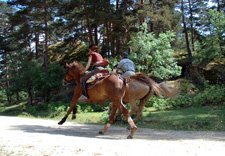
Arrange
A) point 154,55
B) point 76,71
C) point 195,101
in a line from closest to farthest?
point 76,71 < point 195,101 < point 154,55

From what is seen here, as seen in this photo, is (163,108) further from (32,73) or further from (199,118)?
(32,73)

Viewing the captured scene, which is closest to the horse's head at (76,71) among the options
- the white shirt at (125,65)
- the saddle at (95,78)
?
the saddle at (95,78)

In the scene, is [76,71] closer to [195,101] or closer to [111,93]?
[111,93]

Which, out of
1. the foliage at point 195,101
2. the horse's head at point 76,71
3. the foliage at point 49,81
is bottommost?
the foliage at point 195,101

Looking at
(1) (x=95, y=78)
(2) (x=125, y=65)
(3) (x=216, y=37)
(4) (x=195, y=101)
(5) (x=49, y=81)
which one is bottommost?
(4) (x=195, y=101)

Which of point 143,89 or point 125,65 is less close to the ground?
point 125,65

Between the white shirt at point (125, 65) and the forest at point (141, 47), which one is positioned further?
the forest at point (141, 47)

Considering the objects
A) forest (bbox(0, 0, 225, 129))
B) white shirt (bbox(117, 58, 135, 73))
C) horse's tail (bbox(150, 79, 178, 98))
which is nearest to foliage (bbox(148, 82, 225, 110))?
forest (bbox(0, 0, 225, 129))

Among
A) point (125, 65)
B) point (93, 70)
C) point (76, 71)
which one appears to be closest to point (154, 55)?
point (125, 65)

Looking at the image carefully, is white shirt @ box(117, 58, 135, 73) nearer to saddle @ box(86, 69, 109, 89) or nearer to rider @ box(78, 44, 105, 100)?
rider @ box(78, 44, 105, 100)

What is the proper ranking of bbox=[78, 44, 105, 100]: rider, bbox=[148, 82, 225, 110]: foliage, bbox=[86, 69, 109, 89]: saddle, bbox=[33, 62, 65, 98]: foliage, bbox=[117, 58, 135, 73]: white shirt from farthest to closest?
bbox=[33, 62, 65, 98]: foliage → bbox=[148, 82, 225, 110]: foliage → bbox=[117, 58, 135, 73]: white shirt → bbox=[78, 44, 105, 100]: rider → bbox=[86, 69, 109, 89]: saddle

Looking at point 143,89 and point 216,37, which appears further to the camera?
point 216,37

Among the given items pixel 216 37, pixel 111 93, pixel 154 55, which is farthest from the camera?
pixel 216 37

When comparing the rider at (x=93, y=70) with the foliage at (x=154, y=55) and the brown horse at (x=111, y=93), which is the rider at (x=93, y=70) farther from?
the foliage at (x=154, y=55)
